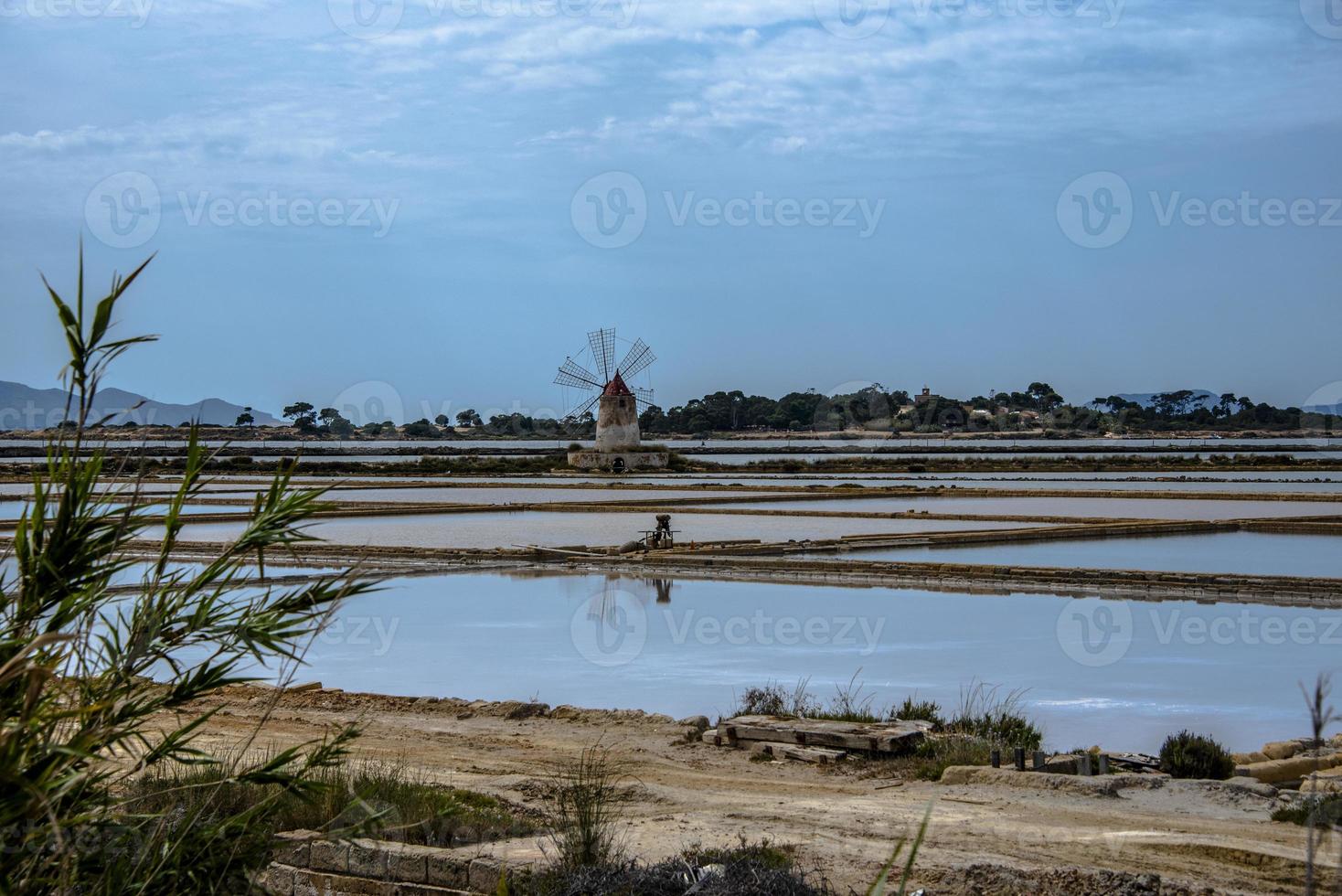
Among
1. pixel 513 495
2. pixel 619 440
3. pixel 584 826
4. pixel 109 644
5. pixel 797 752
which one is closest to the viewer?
pixel 109 644

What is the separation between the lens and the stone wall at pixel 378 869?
3707 mm

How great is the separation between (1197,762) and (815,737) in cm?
161

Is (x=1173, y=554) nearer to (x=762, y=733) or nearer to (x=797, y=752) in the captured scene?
(x=762, y=733)

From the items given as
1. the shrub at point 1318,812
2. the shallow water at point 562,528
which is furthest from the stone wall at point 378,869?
the shallow water at point 562,528

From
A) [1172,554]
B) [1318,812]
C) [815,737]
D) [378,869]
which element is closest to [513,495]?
[1172,554]

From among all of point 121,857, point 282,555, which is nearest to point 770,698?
point 121,857

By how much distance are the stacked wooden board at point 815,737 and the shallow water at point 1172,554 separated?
767 centimetres

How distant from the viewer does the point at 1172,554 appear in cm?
1438

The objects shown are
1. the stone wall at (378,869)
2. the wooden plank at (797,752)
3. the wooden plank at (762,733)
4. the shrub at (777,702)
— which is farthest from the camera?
the shrub at (777,702)

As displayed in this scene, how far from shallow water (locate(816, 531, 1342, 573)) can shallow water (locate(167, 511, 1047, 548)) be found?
6.71 feet

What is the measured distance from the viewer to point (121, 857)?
8.04 ft

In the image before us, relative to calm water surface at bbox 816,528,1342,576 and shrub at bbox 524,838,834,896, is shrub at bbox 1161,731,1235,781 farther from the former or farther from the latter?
calm water surface at bbox 816,528,1342,576

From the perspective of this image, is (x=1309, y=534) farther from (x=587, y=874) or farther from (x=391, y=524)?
(x=587, y=874)

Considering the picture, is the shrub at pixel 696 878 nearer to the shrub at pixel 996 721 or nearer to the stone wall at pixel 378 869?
the stone wall at pixel 378 869
